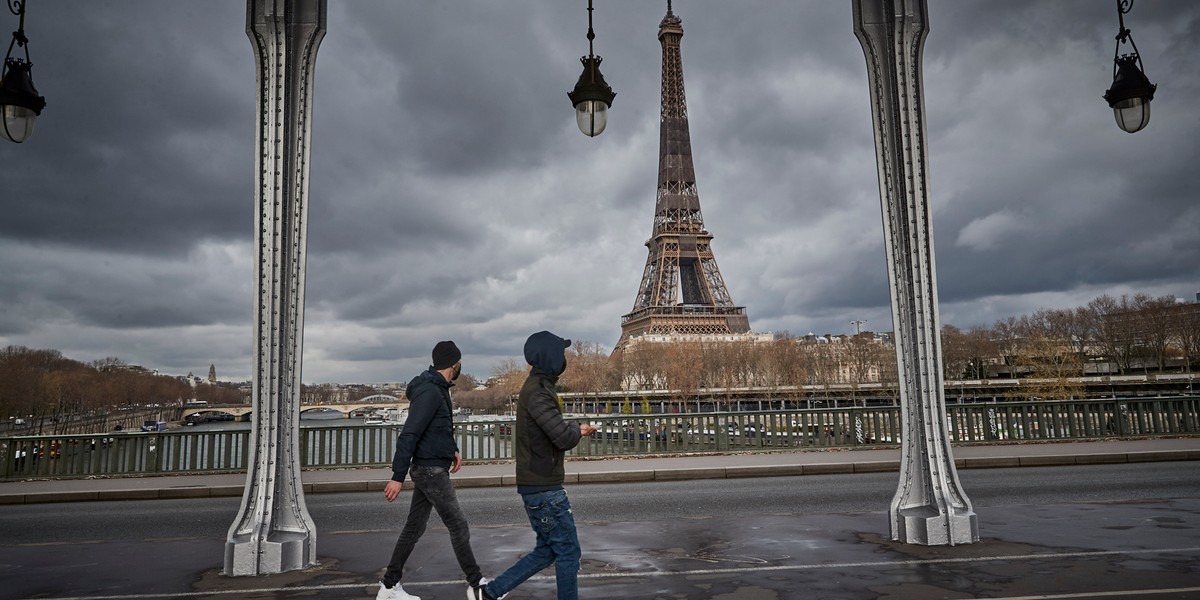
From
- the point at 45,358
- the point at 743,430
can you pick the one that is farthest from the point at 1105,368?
the point at 45,358

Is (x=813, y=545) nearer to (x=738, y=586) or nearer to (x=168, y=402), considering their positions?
(x=738, y=586)

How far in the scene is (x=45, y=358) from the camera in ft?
302

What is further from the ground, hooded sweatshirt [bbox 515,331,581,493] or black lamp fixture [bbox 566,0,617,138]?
black lamp fixture [bbox 566,0,617,138]

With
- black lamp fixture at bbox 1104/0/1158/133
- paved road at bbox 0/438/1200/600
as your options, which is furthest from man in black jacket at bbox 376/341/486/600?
black lamp fixture at bbox 1104/0/1158/133

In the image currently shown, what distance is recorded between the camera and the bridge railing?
1476cm

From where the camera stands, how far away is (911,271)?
249 inches

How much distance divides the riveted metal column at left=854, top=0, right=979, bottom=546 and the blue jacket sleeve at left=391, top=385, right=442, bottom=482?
3.76 meters

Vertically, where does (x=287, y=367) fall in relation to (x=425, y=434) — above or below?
above

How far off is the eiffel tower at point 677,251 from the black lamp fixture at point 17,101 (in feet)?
260

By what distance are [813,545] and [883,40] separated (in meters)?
4.31

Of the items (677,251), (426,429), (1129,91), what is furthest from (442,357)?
(677,251)

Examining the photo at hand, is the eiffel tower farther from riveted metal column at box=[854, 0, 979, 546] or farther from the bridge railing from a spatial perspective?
riveted metal column at box=[854, 0, 979, 546]

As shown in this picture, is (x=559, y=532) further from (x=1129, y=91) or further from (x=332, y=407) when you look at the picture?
(x=332, y=407)

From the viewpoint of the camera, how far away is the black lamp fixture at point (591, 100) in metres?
7.59
